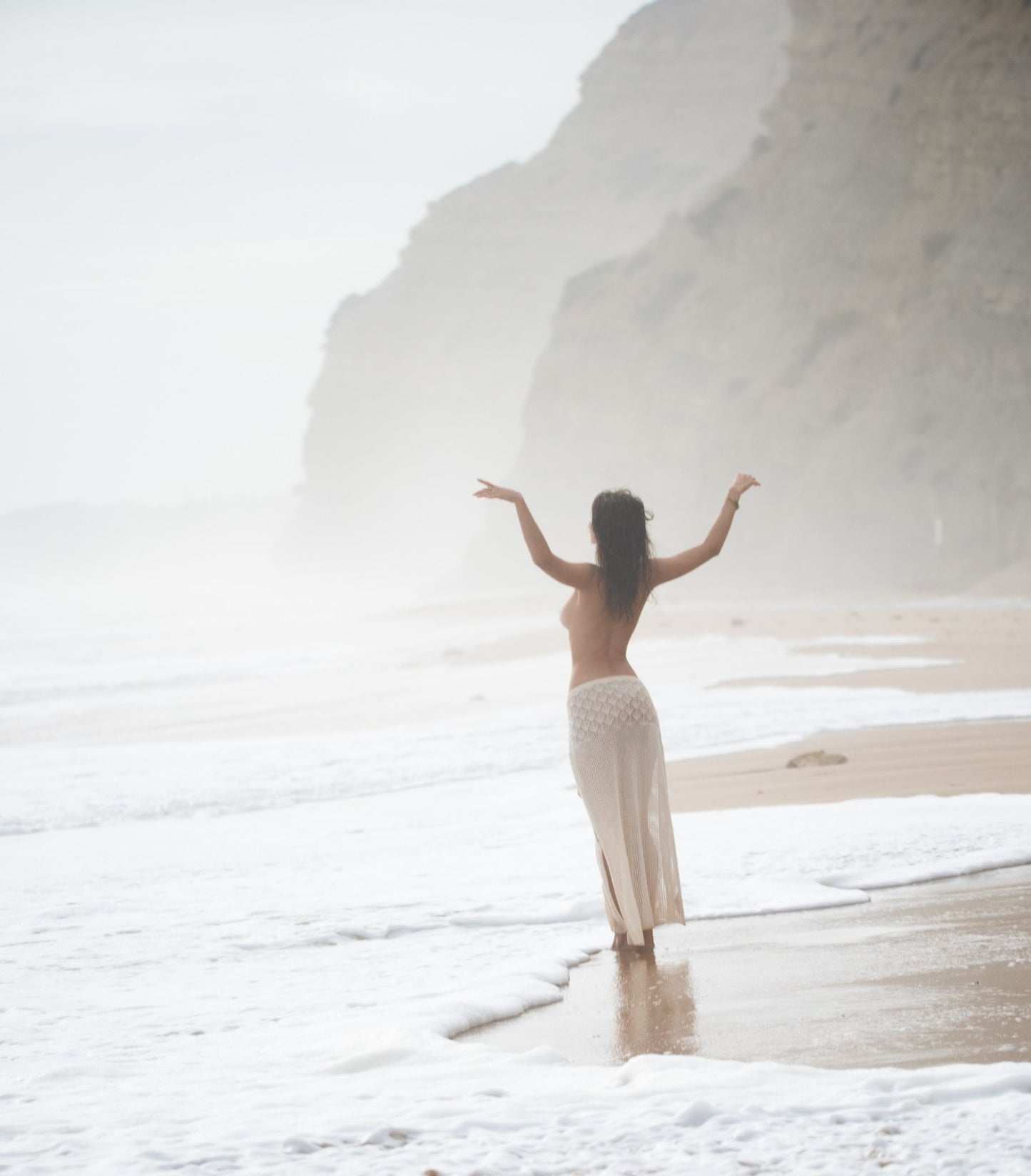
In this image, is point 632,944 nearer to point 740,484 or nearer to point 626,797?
point 626,797

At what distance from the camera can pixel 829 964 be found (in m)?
4.07

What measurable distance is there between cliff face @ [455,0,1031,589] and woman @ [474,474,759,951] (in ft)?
93.6

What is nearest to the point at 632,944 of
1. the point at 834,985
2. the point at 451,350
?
the point at 834,985

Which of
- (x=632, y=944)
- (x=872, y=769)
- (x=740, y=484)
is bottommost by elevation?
(x=632, y=944)

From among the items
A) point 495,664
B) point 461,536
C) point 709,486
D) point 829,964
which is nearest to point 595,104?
point 461,536

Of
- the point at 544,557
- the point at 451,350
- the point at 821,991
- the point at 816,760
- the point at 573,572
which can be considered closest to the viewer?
the point at 821,991

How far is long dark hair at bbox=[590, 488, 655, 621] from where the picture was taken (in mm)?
4559

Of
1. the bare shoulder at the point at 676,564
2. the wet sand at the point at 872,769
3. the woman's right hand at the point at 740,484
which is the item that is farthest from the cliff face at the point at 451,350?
the bare shoulder at the point at 676,564

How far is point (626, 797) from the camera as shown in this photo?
4.54 meters

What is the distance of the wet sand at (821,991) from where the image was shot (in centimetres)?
331

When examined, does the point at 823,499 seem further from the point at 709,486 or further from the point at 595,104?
the point at 595,104

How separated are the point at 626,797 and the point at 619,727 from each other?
0.24 meters

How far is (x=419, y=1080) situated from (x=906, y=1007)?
4.25 feet

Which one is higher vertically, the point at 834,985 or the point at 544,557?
the point at 544,557
